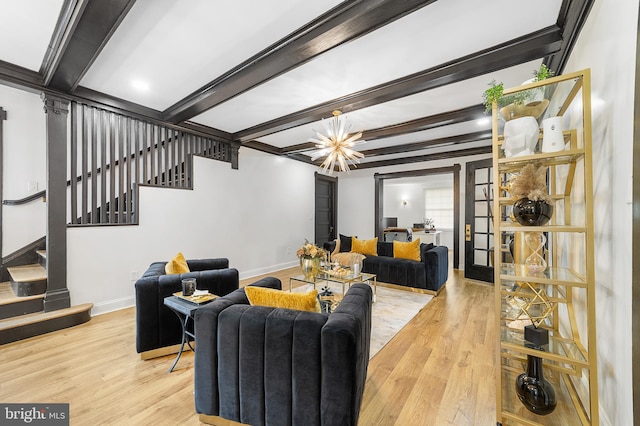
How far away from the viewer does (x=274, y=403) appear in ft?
4.75

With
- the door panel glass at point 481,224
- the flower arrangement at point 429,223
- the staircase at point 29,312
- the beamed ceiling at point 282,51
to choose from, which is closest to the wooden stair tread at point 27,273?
the staircase at point 29,312

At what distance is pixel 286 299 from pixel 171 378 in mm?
1380

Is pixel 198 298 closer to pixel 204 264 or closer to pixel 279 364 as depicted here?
pixel 279 364

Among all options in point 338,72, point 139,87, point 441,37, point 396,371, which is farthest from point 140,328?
point 441,37

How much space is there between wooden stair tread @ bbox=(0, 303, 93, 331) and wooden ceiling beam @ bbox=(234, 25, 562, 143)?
3696mm

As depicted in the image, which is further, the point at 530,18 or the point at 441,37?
the point at 441,37

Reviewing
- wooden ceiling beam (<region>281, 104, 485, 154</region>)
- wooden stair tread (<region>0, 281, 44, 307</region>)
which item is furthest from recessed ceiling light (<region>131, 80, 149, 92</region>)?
wooden ceiling beam (<region>281, 104, 485, 154</region>)

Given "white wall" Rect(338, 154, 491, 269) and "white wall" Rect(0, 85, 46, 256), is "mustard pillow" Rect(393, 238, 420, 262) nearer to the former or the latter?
"white wall" Rect(338, 154, 491, 269)

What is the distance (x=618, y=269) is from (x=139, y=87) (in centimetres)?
446

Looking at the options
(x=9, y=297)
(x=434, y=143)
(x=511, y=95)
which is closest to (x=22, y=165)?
(x=9, y=297)

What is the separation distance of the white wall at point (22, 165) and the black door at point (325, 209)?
527 cm

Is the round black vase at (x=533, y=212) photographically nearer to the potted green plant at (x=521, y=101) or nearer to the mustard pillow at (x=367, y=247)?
the potted green plant at (x=521, y=101)

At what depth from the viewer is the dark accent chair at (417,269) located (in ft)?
13.8

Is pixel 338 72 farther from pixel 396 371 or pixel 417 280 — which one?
pixel 417 280
